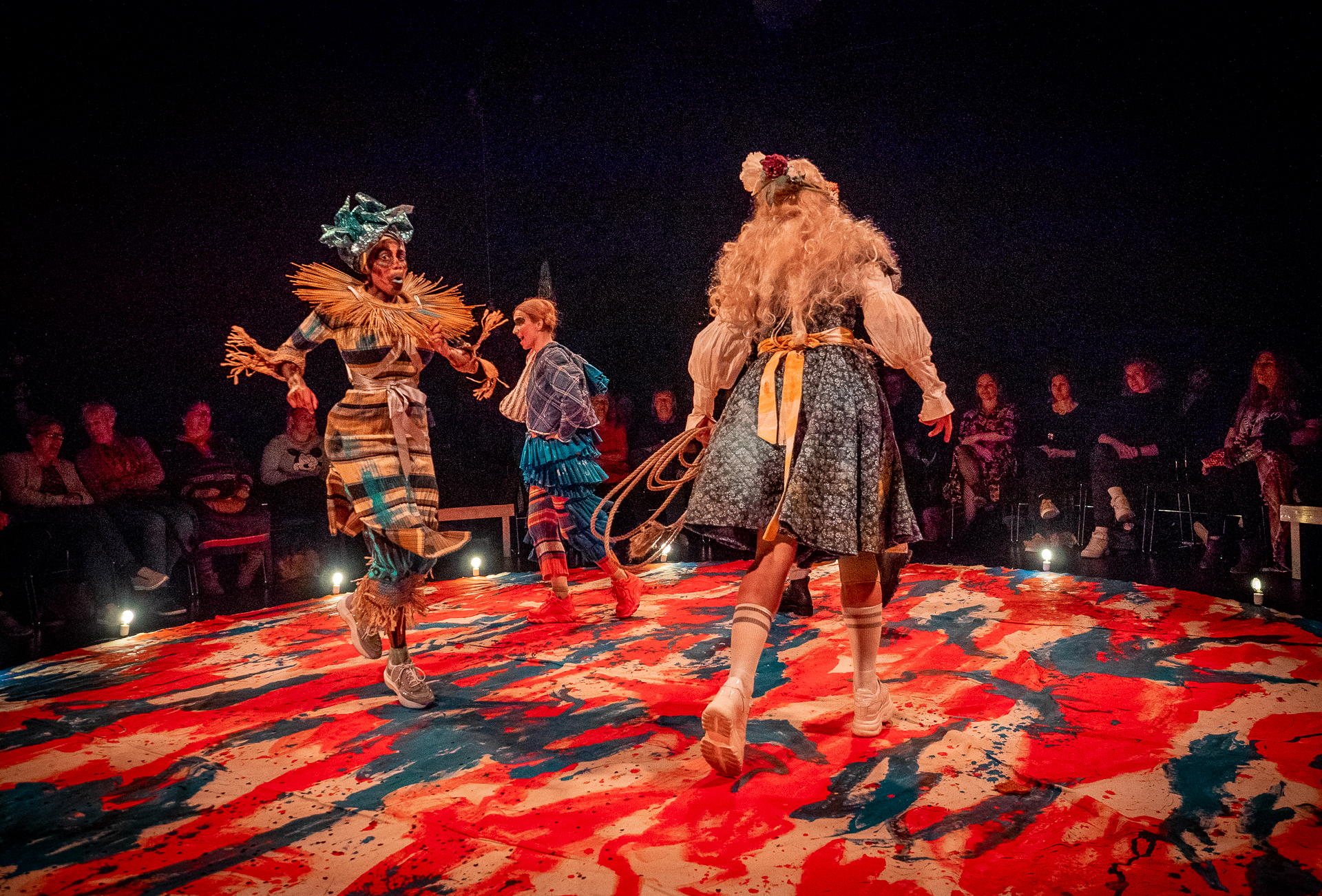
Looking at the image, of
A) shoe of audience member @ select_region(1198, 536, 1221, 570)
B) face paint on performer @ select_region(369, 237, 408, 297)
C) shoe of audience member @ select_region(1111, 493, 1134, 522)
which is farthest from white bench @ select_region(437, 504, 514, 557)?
shoe of audience member @ select_region(1198, 536, 1221, 570)

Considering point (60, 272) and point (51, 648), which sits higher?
point (60, 272)

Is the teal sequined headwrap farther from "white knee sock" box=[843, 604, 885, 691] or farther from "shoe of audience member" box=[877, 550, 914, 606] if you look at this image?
"shoe of audience member" box=[877, 550, 914, 606]

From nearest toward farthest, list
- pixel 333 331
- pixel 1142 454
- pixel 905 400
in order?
1. pixel 333 331
2. pixel 1142 454
3. pixel 905 400

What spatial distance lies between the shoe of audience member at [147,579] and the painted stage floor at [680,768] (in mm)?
1466

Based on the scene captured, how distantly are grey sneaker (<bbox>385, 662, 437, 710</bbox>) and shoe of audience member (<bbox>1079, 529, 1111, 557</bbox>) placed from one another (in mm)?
5046

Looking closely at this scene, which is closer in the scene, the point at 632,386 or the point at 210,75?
the point at 210,75

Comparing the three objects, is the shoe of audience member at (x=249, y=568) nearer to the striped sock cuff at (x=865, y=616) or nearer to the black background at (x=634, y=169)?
the black background at (x=634, y=169)

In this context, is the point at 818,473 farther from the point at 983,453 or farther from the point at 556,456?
the point at 983,453

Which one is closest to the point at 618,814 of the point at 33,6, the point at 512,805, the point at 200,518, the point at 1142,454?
the point at 512,805

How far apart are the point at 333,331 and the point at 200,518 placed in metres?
3.36

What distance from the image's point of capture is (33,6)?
17.4ft

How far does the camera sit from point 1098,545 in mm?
5762

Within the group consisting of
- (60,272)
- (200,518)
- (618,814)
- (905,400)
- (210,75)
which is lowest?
(618,814)

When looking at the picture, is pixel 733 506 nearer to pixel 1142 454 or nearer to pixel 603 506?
pixel 603 506
